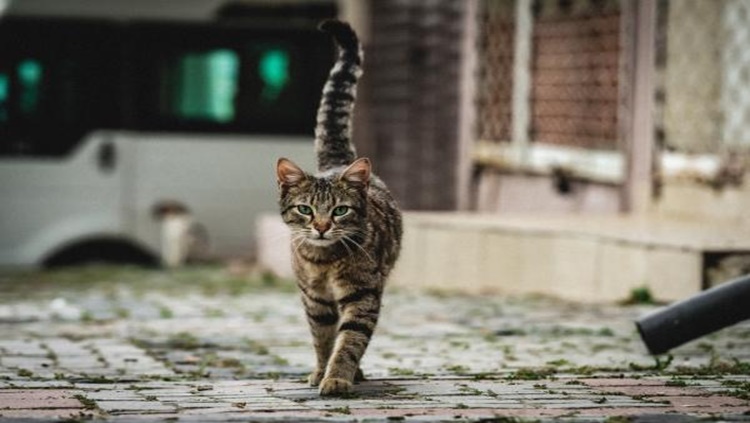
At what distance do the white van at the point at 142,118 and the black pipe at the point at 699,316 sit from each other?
1024 centimetres

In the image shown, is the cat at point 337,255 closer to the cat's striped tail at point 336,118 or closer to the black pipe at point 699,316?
the cat's striped tail at point 336,118

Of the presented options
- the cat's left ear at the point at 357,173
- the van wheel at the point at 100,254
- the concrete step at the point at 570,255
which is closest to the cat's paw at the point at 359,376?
the cat's left ear at the point at 357,173

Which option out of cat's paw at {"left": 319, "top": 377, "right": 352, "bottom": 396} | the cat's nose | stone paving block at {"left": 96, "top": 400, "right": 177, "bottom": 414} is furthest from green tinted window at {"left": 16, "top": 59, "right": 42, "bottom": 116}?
stone paving block at {"left": 96, "top": 400, "right": 177, "bottom": 414}

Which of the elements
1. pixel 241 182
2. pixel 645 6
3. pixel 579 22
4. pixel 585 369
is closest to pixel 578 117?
pixel 579 22

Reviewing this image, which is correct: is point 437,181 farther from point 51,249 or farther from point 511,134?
point 51,249

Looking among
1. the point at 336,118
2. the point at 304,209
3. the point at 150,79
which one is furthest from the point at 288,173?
the point at 150,79

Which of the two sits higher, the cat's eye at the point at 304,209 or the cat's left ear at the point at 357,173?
the cat's left ear at the point at 357,173

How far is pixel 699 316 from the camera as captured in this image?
771 centimetres

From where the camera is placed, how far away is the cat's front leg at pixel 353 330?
7.14 m

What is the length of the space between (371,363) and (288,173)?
1282 mm

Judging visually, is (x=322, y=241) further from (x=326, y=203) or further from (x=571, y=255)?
(x=571, y=255)

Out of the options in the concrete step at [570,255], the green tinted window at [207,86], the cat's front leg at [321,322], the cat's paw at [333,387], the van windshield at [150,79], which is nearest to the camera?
the cat's paw at [333,387]

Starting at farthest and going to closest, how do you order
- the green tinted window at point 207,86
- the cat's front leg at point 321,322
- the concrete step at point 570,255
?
the green tinted window at point 207,86 < the concrete step at point 570,255 < the cat's front leg at point 321,322

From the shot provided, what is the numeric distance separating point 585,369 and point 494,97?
9.23 meters
